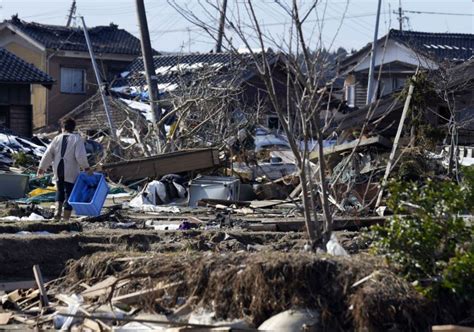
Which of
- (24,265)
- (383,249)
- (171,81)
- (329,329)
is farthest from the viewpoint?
(171,81)

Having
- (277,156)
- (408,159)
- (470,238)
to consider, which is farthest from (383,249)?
(277,156)

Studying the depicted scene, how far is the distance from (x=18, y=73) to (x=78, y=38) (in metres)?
12.8

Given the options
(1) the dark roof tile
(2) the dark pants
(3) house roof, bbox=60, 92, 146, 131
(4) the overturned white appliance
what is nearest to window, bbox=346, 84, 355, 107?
(1) the dark roof tile

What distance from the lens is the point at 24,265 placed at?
10.6 meters

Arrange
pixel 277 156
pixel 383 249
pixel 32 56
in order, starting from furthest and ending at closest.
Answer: pixel 32 56 → pixel 277 156 → pixel 383 249

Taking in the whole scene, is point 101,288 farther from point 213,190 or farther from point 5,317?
point 213,190

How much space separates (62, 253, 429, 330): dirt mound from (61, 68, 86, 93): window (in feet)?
137

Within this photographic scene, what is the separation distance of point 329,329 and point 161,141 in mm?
15121

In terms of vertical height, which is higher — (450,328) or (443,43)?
(443,43)

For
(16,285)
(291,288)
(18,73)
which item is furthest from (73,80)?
(291,288)

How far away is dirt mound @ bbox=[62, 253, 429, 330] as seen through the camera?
7.42 m

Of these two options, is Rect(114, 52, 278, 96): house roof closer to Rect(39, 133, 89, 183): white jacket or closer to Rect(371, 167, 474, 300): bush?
Rect(39, 133, 89, 183): white jacket

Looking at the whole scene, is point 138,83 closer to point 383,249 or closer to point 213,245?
point 213,245

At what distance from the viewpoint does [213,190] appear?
18422 mm
